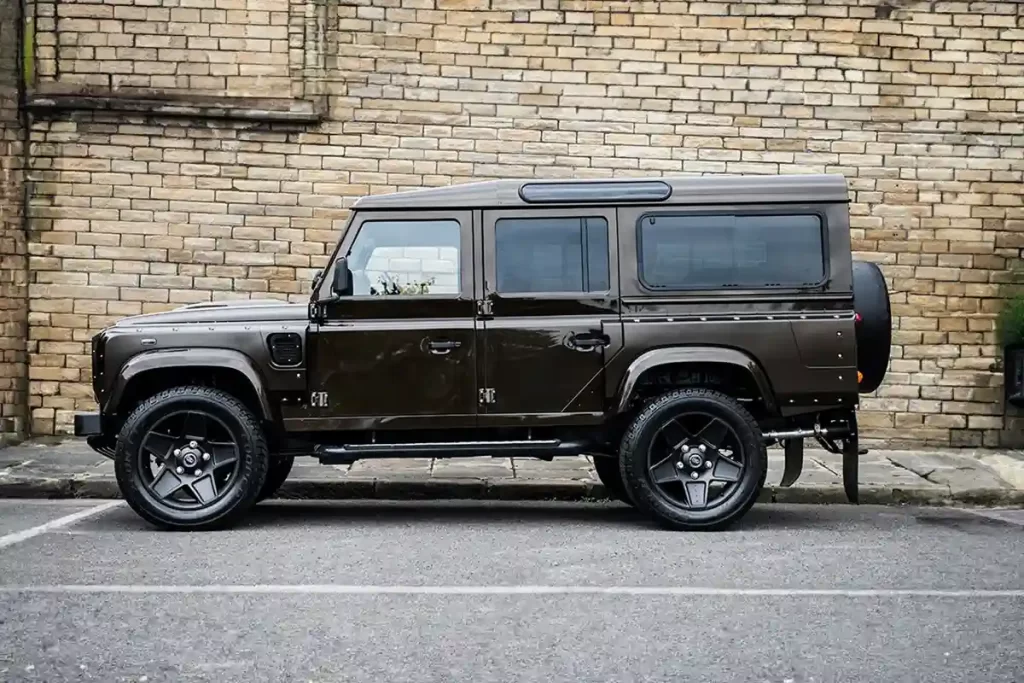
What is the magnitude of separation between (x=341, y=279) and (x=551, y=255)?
4.39ft

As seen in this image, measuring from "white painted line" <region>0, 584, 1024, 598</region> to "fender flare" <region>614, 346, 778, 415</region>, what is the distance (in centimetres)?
195

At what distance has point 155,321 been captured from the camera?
7852mm

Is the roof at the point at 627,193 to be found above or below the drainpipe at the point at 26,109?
below

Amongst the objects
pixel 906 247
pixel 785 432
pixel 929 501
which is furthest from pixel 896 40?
pixel 785 432

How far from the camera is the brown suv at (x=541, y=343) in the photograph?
766cm

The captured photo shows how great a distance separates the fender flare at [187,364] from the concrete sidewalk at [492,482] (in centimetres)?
188

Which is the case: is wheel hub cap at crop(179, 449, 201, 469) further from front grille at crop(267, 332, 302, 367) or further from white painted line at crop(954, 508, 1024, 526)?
white painted line at crop(954, 508, 1024, 526)

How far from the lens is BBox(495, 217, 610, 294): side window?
7.82 meters

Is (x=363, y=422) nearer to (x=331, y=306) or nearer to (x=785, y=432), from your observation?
(x=331, y=306)

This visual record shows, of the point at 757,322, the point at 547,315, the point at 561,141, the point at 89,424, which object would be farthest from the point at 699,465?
the point at 561,141

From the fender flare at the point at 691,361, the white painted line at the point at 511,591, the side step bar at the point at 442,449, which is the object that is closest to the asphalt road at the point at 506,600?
the white painted line at the point at 511,591

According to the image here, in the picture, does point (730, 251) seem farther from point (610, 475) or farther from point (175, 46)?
point (175, 46)

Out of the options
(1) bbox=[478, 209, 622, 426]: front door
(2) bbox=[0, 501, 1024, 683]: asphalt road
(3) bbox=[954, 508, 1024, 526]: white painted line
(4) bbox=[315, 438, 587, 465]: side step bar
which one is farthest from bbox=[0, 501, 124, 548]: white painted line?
(3) bbox=[954, 508, 1024, 526]: white painted line

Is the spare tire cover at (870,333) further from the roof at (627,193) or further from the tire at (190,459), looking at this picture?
the tire at (190,459)
